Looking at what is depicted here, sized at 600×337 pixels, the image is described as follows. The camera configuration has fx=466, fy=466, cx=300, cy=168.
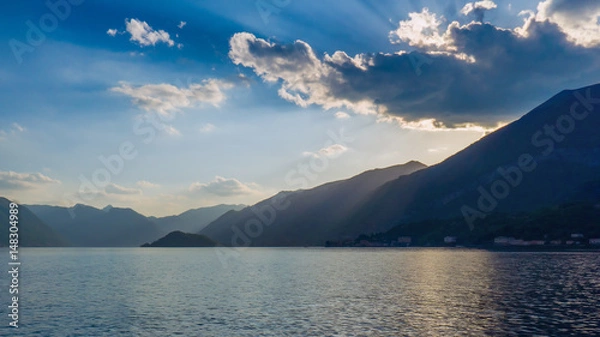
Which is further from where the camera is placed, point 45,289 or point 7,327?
point 45,289

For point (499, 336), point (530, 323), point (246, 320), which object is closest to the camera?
point (499, 336)

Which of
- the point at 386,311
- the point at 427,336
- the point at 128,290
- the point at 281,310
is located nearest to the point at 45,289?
the point at 128,290

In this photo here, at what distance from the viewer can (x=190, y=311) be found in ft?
257

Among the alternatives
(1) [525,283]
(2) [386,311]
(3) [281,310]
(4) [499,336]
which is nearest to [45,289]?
(3) [281,310]

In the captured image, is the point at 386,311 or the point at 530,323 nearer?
the point at 530,323

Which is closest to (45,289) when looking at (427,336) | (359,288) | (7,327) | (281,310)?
(7,327)

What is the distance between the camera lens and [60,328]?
210ft

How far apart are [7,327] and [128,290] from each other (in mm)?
47028

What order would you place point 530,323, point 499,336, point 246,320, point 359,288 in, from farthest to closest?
1. point 359,288
2. point 246,320
3. point 530,323
4. point 499,336

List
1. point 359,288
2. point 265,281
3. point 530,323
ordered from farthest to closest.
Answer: point 265,281, point 359,288, point 530,323

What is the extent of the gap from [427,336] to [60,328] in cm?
4917

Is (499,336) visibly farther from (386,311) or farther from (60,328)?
(60,328)

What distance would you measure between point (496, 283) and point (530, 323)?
177 ft

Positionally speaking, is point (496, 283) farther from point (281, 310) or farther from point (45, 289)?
point (45, 289)
